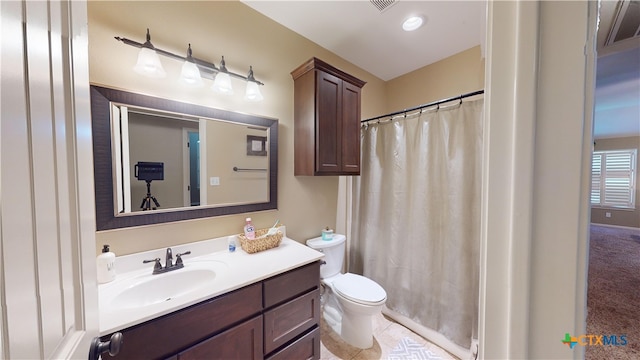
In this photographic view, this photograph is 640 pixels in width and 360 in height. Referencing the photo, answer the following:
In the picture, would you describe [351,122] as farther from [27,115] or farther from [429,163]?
[27,115]

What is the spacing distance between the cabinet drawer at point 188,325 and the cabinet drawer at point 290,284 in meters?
0.06

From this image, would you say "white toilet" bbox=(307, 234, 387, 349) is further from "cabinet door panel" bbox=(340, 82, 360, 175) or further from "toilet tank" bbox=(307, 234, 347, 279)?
"cabinet door panel" bbox=(340, 82, 360, 175)

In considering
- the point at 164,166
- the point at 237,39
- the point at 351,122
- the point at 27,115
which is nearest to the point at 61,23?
the point at 27,115

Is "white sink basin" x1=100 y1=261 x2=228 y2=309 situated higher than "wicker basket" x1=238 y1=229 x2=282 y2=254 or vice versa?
"wicker basket" x1=238 y1=229 x2=282 y2=254

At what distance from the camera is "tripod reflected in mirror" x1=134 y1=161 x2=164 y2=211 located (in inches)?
49.8

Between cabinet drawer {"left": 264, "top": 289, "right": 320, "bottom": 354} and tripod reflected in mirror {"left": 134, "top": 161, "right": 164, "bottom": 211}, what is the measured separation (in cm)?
92

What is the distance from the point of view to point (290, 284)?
4.24ft

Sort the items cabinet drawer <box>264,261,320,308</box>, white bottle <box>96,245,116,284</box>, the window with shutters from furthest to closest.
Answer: cabinet drawer <box>264,261,320,308</box>
white bottle <box>96,245,116,284</box>
the window with shutters

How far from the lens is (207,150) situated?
4.93 feet

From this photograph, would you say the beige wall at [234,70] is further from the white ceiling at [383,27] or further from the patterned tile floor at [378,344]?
the patterned tile floor at [378,344]

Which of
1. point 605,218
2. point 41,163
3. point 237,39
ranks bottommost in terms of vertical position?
point 605,218

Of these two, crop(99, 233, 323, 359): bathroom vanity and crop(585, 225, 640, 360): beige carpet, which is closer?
crop(585, 225, 640, 360): beige carpet

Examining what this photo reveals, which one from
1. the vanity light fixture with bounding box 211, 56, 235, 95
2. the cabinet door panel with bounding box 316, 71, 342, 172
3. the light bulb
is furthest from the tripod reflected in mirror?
the cabinet door panel with bounding box 316, 71, 342, 172

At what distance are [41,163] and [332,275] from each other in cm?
191
